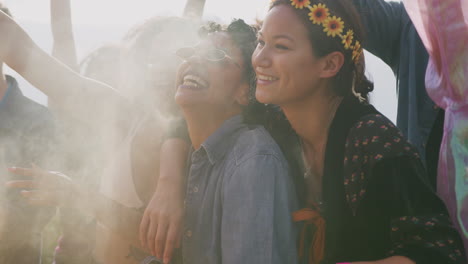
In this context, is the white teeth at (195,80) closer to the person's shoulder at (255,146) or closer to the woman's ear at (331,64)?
the person's shoulder at (255,146)

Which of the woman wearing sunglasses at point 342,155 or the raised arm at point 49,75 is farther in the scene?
the raised arm at point 49,75

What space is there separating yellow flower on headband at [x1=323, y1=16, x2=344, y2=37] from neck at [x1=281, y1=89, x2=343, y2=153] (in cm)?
31

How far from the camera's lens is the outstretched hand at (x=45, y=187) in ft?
6.88

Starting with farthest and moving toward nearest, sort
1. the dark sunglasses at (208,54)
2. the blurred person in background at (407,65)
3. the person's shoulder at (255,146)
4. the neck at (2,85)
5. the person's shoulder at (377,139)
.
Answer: the neck at (2,85)
the dark sunglasses at (208,54)
the blurred person in background at (407,65)
the person's shoulder at (255,146)
the person's shoulder at (377,139)

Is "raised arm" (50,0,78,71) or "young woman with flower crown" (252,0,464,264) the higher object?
"raised arm" (50,0,78,71)

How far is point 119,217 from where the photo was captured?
8.17 feet

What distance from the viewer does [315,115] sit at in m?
2.30

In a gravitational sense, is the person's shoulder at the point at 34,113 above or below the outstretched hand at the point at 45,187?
above

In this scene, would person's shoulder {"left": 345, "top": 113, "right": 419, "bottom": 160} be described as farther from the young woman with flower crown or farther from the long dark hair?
the long dark hair

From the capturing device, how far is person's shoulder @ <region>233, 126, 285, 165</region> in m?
2.06

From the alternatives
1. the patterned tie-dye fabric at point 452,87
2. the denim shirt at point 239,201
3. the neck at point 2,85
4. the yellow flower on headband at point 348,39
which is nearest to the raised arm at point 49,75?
the neck at point 2,85

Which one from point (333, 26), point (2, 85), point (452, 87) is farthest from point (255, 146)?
point (2, 85)

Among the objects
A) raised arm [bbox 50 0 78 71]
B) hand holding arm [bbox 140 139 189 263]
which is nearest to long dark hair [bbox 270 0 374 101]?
hand holding arm [bbox 140 139 189 263]

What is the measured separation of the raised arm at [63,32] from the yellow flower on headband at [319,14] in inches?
129
